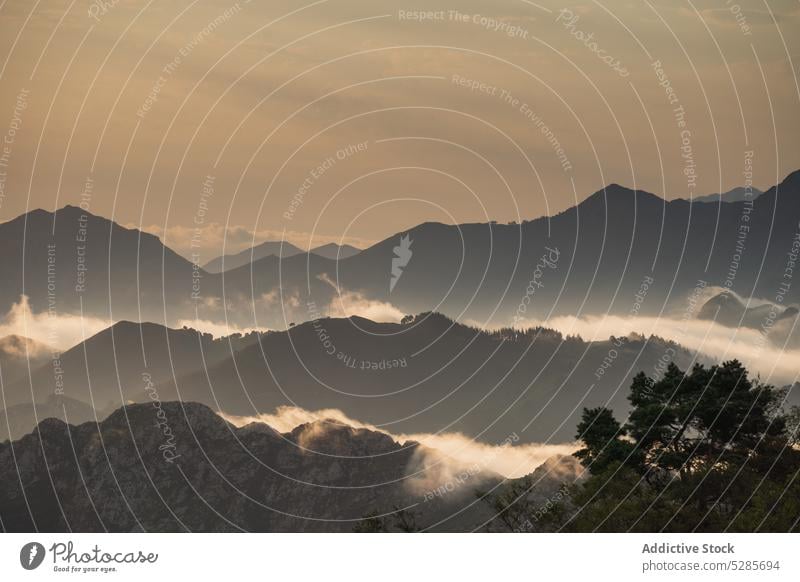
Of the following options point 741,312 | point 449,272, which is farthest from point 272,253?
point 741,312

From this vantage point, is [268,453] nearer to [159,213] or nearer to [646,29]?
[159,213]

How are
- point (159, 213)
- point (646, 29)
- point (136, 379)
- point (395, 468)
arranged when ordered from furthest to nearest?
point (136, 379) → point (395, 468) → point (159, 213) → point (646, 29)

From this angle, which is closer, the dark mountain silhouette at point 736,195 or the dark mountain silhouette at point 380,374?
the dark mountain silhouette at point 736,195

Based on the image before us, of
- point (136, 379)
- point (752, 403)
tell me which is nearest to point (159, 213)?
point (752, 403)

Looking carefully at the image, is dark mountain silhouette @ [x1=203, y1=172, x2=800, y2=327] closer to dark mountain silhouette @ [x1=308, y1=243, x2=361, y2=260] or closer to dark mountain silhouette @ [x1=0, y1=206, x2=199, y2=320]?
dark mountain silhouette @ [x1=308, y1=243, x2=361, y2=260]

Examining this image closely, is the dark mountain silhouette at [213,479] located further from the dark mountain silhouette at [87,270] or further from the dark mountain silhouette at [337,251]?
the dark mountain silhouette at [337,251]

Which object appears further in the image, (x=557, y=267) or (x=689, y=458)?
(x=557, y=267)

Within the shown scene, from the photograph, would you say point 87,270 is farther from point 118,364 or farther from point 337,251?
point 337,251

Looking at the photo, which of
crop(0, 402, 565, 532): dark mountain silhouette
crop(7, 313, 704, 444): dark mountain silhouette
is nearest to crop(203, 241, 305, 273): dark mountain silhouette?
crop(7, 313, 704, 444): dark mountain silhouette

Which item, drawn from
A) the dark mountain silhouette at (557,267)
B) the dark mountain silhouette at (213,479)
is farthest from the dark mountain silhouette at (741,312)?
the dark mountain silhouette at (213,479)
